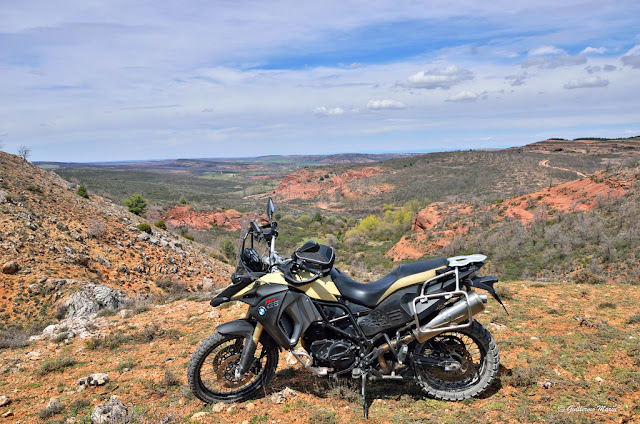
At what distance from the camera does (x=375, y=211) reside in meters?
60.0

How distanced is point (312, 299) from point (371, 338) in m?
0.77

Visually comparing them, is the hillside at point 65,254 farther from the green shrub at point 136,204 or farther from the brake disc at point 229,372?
the green shrub at point 136,204

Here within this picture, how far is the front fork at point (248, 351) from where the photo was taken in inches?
162

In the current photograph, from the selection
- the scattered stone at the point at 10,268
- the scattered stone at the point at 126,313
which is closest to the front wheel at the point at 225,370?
the scattered stone at the point at 126,313

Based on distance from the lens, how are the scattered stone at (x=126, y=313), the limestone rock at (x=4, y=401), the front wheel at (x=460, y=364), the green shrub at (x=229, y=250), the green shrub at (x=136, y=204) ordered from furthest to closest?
the green shrub at (x=136, y=204)
the green shrub at (x=229, y=250)
the scattered stone at (x=126, y=313)
the limestone rock at (x=4, y=401)
the front wheel at (x=460, y=364)

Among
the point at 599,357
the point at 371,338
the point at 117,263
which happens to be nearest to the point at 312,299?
the point at 371,338

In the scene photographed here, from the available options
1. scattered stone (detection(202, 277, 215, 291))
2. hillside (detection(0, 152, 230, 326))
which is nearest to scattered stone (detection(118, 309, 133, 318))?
hillside (detection(0, 152, 230, 326))

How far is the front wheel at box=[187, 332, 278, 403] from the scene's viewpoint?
4.10 metres

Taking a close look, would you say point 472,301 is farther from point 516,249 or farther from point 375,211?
point 375,211

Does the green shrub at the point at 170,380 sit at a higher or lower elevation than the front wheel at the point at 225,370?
lower

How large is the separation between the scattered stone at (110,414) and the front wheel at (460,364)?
321 centimetres

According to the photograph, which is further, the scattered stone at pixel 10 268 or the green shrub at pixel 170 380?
the scattered stone at pixel 10 268

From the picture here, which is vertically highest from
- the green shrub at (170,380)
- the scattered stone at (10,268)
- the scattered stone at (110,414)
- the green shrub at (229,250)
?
the scattered stone at (10,268)

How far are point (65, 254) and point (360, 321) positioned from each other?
12.9 m
